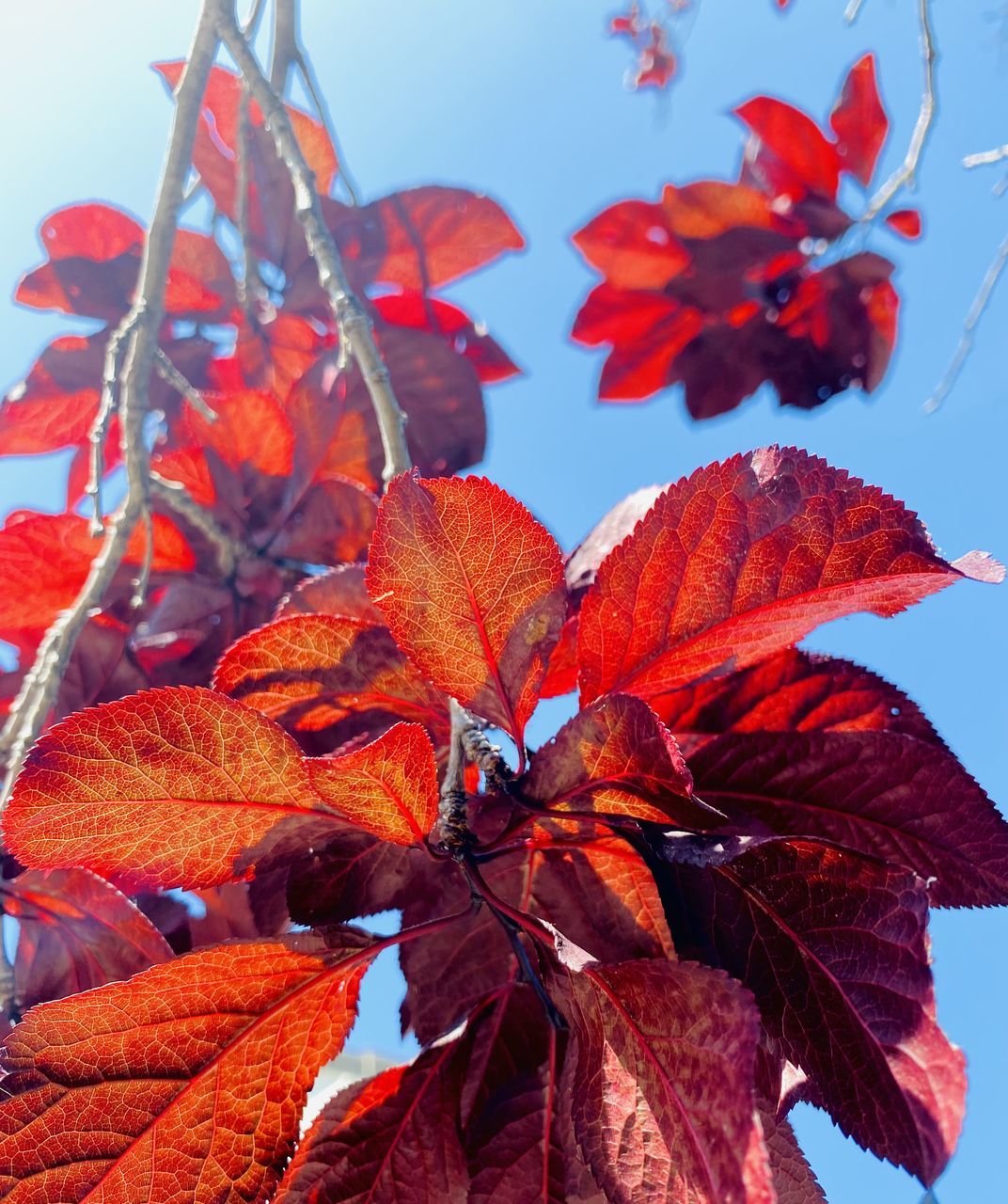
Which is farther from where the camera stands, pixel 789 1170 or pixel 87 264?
pixel 87 264

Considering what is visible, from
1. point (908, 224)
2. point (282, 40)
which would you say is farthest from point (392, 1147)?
point (908, 224)

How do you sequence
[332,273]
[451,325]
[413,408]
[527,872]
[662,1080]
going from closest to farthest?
[662,1080] → [527,872] → [332,273] → [413,408] → [451,325]

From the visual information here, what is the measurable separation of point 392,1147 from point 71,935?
20cm

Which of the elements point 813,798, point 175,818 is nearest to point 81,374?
point 175,818

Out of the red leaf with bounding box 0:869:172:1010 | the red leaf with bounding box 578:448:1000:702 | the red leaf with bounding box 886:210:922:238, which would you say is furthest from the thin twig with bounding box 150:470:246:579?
the red leaf with bounding box 886:210:922:238

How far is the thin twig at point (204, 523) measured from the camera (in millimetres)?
624

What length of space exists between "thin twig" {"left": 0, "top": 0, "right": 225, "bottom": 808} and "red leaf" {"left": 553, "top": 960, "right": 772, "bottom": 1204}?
10.7 inches

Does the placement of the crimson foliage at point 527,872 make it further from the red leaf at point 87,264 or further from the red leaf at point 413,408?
the red leaf at point 87,264

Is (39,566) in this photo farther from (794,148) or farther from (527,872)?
(794,148)

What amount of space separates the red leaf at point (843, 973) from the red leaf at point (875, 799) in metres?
0.03

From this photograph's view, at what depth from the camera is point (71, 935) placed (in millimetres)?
479

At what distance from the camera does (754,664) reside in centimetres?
40

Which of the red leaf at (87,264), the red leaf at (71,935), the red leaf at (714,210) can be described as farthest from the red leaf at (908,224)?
the red leaf at (71,935)

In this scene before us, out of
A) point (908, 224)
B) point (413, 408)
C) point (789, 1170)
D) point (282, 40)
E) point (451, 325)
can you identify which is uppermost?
point (282, 40)
